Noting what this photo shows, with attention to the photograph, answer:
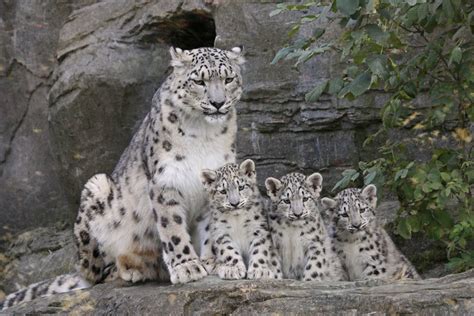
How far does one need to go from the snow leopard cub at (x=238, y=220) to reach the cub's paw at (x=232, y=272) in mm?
31

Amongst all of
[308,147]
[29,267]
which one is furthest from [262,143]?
[29,267]

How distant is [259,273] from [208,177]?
33.7 inches

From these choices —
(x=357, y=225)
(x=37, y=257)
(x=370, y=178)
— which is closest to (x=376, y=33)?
(x=370, y=178)

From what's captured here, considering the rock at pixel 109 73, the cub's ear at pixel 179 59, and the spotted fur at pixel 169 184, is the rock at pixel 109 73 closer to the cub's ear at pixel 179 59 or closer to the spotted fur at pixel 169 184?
the spotted fur at pixel 169 184

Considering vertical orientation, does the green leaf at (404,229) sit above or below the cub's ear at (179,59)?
below

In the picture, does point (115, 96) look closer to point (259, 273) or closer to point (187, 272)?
point (187, 272)

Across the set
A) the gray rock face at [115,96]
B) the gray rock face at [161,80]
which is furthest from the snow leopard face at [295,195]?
the gray rock face at [161,80]

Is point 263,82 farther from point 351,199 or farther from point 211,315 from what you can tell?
point 211,315

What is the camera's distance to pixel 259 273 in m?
7.61

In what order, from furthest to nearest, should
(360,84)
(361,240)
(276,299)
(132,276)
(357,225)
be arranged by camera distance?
(132,276)
(361,240)
(357,225)
(360,84)
(276,299)

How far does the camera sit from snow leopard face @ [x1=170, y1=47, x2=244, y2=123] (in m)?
7.96

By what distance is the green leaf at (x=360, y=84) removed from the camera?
7543 mm

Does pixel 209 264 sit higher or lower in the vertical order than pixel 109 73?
lower

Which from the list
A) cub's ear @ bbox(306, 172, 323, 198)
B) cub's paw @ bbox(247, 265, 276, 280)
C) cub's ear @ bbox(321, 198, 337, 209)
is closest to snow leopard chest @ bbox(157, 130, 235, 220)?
cub's ear @ bbox(306, 172, 323, 198)
